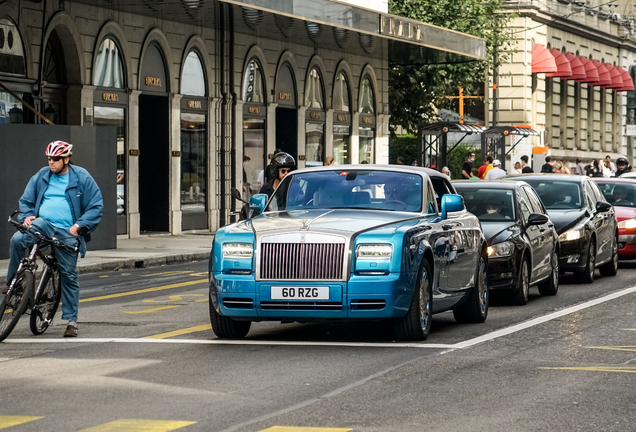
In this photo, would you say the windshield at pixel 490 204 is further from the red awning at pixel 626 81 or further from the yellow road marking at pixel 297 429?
the red awning at pixel 626 81

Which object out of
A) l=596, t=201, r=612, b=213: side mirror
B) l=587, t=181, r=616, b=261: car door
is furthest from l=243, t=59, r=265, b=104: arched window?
l=596, t=201, r=612, b=213: side mirror

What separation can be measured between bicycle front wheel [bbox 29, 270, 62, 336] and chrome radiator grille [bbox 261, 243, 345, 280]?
2.12 metres

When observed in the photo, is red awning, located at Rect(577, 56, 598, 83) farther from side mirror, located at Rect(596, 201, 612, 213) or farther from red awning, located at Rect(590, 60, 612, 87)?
side mirror, located at Rect(596, 201, 612, 213)

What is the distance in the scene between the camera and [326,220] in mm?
11438

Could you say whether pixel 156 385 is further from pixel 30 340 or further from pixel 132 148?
pixel 132 148

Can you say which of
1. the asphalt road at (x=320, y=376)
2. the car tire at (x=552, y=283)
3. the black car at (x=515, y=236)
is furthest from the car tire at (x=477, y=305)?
the car tire at (x=552, y=283)

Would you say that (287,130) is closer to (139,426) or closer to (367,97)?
(367,97)

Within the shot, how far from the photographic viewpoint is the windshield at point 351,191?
484 inches

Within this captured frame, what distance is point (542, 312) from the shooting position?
567 inches

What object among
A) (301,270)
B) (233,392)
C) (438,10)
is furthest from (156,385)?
(438,10)

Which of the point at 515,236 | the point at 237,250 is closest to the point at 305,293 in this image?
the point at 237,250

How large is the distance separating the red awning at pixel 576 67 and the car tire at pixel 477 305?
167 feet

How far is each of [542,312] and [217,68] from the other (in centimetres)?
1933

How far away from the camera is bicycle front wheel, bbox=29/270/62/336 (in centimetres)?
1184
